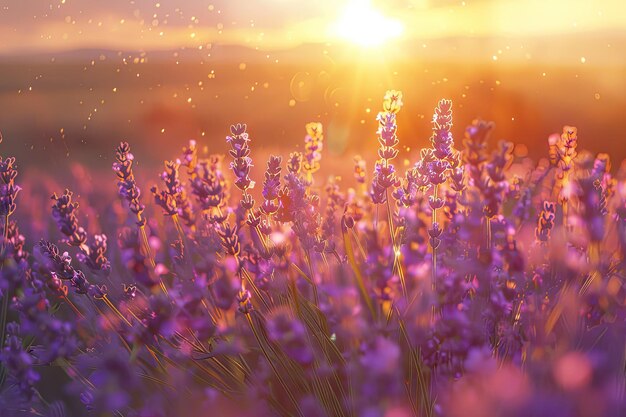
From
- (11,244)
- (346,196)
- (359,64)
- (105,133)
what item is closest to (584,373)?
(11,244)

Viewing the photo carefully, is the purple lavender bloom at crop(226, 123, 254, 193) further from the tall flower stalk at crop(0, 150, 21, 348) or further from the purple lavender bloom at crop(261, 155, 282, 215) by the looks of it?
the tall flower stalk at crop(0, 150, 21, 348)

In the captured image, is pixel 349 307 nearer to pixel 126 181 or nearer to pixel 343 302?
pixel 343 302

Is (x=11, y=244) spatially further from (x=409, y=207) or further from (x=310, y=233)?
(x=409, y=207)

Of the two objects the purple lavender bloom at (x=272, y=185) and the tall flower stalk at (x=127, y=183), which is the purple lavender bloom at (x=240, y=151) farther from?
the tall flower stalk at (x=127, y=183)

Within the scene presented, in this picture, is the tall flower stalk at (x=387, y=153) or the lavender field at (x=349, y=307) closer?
the lavender field at (x=349, y=307)

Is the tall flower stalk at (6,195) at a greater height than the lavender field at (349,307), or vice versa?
the tall flower stalk at (6,195)

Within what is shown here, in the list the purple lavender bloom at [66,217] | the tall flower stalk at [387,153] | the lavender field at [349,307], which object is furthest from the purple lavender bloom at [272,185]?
the purple lavender bloom at [66,217]

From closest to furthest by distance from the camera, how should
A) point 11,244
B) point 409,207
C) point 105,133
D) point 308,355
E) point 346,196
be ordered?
1. point 308,355
2. point 11,244
3. point 409,207
4. point 346,196
5. point 105,133

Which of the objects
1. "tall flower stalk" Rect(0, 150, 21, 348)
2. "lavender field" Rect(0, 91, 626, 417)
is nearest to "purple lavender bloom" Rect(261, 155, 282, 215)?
"lavender field" Rect(0, 91, 626, 417)

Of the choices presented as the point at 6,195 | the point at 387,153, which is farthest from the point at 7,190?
the point at 387,153
